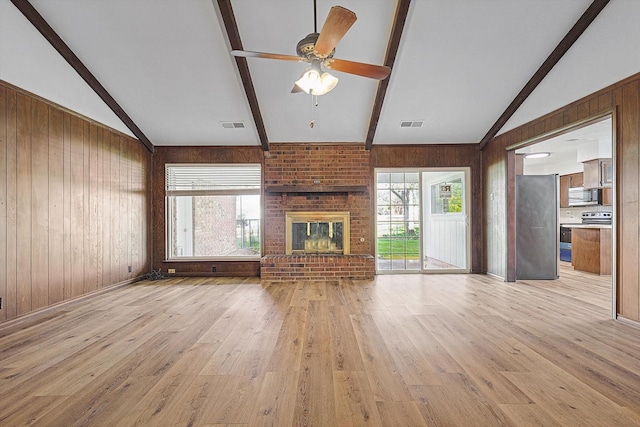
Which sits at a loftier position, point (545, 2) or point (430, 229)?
point (545, 2)

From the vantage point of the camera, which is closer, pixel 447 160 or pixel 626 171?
pixel 626 171

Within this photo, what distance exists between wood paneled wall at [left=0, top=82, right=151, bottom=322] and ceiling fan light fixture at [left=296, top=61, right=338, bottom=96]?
114 inches

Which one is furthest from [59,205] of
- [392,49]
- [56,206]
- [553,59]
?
[553,59]

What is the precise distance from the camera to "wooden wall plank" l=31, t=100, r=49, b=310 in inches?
131

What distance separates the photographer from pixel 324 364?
219 cm

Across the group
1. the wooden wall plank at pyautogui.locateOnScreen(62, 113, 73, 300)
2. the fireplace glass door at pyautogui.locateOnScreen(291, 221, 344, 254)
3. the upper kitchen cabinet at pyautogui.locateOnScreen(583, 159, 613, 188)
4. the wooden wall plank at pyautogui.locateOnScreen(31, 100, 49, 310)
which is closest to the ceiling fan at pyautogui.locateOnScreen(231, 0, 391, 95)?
the wooden wall plank at pyautogui.locateOnScreen(31, 100, 49, 310)

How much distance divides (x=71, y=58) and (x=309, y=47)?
119 inches

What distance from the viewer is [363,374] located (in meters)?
2.05

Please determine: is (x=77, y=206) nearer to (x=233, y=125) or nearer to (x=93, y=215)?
(x=93, y=215)

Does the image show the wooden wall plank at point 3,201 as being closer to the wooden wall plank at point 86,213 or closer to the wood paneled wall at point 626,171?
the wooden wall plank at point 86,213

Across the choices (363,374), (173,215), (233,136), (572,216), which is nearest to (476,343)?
(363,374)

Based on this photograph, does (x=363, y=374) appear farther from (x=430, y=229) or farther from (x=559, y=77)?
(x=430, y=229)

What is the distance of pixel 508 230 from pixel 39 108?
648 centimetres

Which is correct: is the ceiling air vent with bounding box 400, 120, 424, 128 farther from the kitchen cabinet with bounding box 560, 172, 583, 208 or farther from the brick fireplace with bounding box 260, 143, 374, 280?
the kitchen cabinet with bounding box 560, 172, 583, 208
